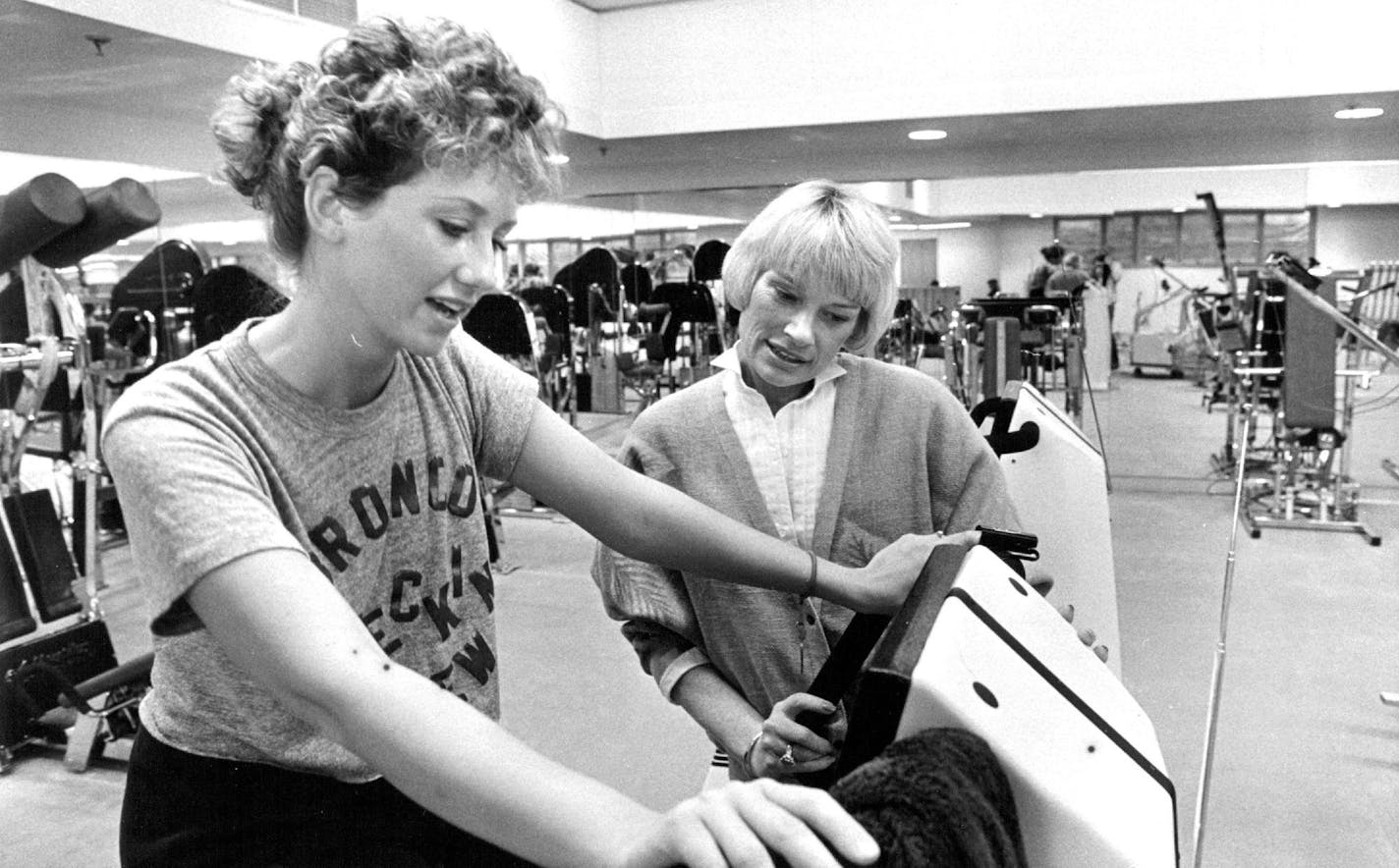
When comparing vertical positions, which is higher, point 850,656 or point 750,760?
point 850,656

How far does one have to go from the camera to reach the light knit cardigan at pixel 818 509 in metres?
1.38

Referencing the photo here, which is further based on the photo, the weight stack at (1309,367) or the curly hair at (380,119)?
the weight stack at (1309,367)

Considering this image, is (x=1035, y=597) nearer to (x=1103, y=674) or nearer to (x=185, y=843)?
(x=1103, y=674)

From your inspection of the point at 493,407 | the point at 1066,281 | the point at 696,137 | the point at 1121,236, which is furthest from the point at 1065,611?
the point at 1121,236

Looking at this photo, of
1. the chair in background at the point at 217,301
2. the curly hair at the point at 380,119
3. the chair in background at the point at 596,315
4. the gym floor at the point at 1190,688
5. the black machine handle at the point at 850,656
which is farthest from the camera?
the chair in background at the point at 596,315

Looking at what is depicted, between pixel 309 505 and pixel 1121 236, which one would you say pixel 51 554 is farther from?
pixel 1121 236

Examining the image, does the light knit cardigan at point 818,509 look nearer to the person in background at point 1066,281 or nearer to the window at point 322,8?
the window at point 322,8

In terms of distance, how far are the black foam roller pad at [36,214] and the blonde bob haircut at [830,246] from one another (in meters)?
2.31

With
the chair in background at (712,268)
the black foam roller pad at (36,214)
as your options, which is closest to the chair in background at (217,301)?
the black foam roller pad at (36,214)

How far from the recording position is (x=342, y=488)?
3.07 ft

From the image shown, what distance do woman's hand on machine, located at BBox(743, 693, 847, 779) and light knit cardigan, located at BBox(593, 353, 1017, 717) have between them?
0.80 ft

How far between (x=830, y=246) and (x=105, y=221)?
8.10 ft

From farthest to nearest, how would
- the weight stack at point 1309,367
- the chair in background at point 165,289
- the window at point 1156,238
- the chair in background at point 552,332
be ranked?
the window at point 1156,238 → the chair in background at point 552,332 → the weight stack at point 1309,367 → the chair in background at point 165,289

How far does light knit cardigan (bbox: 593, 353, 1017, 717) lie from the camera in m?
1.38
